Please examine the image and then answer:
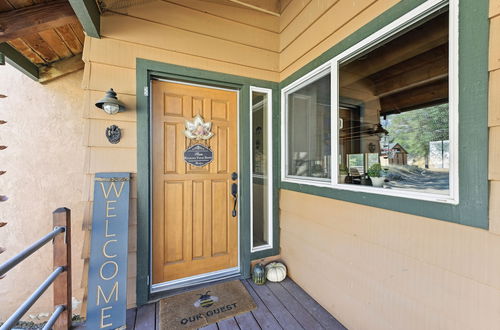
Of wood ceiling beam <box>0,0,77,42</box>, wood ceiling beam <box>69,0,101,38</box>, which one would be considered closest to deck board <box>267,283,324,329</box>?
wood ceiling beam <box>69,0,101,38</box>

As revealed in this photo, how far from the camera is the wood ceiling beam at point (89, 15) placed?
1371 millimetres

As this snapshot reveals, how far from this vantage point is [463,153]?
93 cm

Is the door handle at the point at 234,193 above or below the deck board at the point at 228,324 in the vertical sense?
above

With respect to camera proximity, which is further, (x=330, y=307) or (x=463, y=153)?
(x=330, y=307)

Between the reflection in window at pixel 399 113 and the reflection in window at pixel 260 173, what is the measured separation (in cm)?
86

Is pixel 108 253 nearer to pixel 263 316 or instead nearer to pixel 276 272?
pixel 263 316

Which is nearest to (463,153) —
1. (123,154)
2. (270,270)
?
(270,270)

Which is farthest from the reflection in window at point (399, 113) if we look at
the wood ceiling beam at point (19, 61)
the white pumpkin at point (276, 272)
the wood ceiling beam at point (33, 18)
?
the wood ceiling beam at point (19, 61)

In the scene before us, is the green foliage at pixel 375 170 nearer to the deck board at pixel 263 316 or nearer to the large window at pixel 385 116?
the large window at pixel 385 116

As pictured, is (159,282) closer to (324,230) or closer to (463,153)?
(324,230)

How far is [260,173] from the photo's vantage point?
2301 millimetres

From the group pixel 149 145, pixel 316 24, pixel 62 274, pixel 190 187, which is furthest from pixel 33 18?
pixel 316 24

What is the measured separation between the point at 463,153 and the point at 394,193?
0.38 meters

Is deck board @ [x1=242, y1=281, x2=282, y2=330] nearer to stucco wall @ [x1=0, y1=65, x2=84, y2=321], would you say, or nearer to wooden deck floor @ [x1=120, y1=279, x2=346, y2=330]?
wooden deck floor @ [x1=120, y1=279, x2=346, y2=330]
